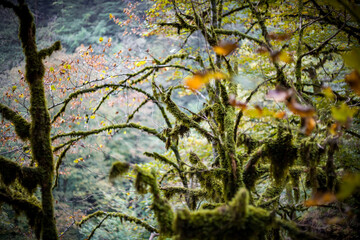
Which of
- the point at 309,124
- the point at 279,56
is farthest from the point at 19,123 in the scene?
the point at 309,124

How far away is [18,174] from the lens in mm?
1937

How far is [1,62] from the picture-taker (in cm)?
1104

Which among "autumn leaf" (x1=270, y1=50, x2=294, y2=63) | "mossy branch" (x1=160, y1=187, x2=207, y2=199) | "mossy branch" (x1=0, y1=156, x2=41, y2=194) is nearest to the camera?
"autumn leaf" (x1=270, y1=50, x2=294, y2=63)

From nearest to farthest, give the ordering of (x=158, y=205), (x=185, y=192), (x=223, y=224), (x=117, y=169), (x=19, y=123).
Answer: (x=223, y=224)
(x=158, y=205)
(x=117, y=169)
(x=19, y=123)
(x=185, y=192)

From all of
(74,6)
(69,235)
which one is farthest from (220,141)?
(74,6)

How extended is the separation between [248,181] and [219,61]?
1961 mm

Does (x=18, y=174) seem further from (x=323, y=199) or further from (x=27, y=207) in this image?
(x=323, y=199)

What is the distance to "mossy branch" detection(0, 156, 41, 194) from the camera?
190 cm

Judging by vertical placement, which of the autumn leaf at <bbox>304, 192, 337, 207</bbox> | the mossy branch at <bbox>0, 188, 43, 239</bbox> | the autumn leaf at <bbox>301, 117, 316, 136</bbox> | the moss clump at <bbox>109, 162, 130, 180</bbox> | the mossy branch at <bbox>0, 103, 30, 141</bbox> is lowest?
the autumn leaf at <bbox>304, 192, 337, 207</bbox>

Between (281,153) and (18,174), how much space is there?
267 cm

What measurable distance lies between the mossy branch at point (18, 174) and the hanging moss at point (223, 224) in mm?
1583

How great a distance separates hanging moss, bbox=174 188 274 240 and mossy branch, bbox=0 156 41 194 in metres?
1.58

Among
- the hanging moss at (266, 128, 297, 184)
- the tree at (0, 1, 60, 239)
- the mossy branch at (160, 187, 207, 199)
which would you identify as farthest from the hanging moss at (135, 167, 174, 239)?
the mossy branch at (160, 187, 207, 199)

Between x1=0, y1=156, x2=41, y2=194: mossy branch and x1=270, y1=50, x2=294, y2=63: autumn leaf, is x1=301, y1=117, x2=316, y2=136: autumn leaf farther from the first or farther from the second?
x1=0, y1=156, x2=41, y2=194: mossy branch
